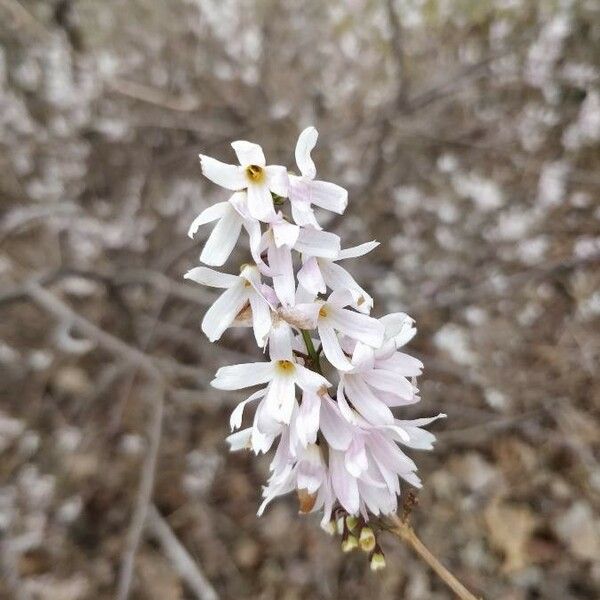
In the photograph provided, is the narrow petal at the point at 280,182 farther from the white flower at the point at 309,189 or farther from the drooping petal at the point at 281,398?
the drooping petal at the point at 281,398

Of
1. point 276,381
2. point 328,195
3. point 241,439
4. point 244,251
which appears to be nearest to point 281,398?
point 276,381

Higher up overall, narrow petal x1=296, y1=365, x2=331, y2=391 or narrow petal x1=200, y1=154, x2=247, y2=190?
narrow petal x1=200, y1=154, x2=247, y2=190

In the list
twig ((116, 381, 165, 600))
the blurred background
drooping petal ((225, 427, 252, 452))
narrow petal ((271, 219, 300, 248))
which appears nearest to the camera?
narrow petal ((271, 219, 300, 248))

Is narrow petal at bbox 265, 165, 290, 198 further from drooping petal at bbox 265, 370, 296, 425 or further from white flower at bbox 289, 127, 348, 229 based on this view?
drooping petal at bbox 265, 370, 296, 425

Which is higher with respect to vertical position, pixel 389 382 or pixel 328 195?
pixel 328 195

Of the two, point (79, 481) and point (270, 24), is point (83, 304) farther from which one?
point (270, 24)

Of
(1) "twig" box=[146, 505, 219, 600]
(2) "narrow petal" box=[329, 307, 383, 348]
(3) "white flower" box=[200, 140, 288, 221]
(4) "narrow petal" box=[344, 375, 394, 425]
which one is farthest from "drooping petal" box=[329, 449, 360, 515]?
(1) "twig" box=[146, 505, 219, 600]

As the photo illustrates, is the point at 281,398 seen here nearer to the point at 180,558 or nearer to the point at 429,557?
the point at 429,557

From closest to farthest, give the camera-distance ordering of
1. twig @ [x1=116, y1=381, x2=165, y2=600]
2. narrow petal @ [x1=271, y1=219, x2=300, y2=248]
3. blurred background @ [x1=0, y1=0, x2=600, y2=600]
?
narrow petal @ [x1=271, y1=219, x2=300, y2=248] → twig @ [x1=116, y1=381, x2=165, y2=600] → blurred background @ [x1=0, y1=0, x2=600, y2=600]
